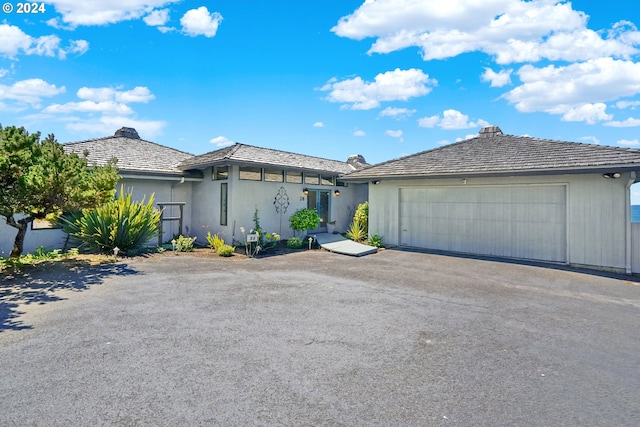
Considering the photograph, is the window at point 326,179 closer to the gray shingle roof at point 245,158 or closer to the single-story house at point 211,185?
the single-story house at point 211,185

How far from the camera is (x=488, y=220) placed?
11.1 m

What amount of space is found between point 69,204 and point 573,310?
448 inches

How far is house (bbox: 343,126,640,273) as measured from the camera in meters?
8.91

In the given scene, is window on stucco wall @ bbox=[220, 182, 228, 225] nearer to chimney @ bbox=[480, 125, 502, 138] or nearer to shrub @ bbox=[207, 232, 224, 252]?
shrub @ bbox=[207, 232, 224, 252]

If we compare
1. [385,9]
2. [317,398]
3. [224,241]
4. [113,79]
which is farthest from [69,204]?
[385,9]

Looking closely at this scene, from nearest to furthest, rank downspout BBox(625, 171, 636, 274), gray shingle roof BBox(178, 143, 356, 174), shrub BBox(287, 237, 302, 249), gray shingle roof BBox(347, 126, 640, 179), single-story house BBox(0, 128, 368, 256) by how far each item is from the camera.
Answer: downspout BBox(625, 171, 636, 274) < gray shingle roof BBox(347, 126, 640, 179) < gray shingle roof BBox(178, 143, 356, 174) < single-story house BBox(0, 128, 368, 256) < shrub BBox(287, 237, 302, 249)

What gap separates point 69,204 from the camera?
8070 millimetres

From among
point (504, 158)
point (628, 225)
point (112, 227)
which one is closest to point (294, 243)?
point (112, 227)

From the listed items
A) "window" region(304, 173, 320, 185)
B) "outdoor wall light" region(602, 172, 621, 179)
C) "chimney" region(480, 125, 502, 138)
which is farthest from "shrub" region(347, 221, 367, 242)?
"outdoor wall light" region(602, 172, 621, 179)

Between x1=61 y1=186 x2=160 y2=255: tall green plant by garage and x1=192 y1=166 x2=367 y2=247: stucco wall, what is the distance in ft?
9.11

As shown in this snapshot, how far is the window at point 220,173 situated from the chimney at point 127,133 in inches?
266

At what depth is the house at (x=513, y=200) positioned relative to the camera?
29.2ft

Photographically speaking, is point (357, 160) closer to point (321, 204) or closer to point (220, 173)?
point (321, 204)

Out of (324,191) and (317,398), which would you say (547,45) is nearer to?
(324,191)
